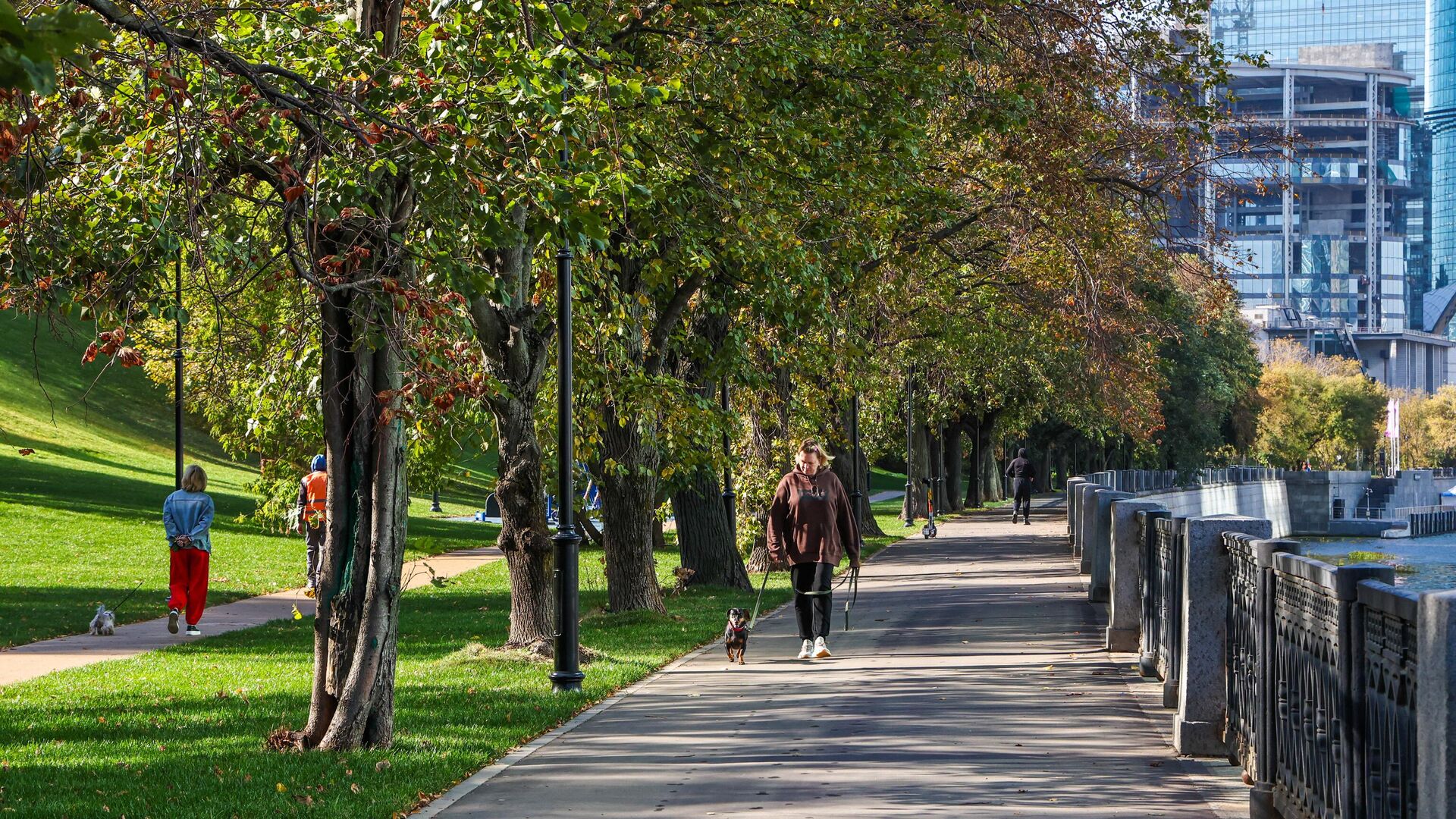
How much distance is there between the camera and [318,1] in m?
12.2

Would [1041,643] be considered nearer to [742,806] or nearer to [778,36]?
[778,36]

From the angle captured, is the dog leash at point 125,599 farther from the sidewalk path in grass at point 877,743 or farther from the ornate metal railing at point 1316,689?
the ornate metal railing at point 1316,689

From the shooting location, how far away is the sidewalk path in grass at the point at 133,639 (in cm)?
1503

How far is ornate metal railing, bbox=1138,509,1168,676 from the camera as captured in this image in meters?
12.3

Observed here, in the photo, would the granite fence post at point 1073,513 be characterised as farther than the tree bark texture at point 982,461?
No

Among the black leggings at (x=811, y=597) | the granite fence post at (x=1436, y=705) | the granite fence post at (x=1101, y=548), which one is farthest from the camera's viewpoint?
the granite fence post at (x=1101, y=548)

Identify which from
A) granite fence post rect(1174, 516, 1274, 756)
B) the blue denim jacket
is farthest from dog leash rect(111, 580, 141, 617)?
granite fence post rect(1174, 516, 1274, 756)

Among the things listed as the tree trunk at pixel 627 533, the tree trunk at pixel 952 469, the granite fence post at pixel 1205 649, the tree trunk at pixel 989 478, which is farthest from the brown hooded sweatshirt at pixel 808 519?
the tree trunk at pixel 989 478

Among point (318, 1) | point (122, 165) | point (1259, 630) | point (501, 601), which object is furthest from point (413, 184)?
point (501, 601)

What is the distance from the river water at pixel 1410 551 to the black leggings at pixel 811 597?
161 feet

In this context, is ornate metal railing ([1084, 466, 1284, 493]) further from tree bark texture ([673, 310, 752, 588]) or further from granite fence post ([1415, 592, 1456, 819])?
granite fence post ([1415, 592, 1456, 819])

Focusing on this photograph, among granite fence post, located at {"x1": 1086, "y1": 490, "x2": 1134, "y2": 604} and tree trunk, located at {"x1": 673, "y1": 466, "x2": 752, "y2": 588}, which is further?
tree trunk, located at {"x1": 673, "y1": 466, "x2": 752, "y2": 588}

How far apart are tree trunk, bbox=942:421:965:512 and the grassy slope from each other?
17.2m

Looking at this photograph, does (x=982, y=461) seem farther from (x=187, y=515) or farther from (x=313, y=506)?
(x=187, y=515)
